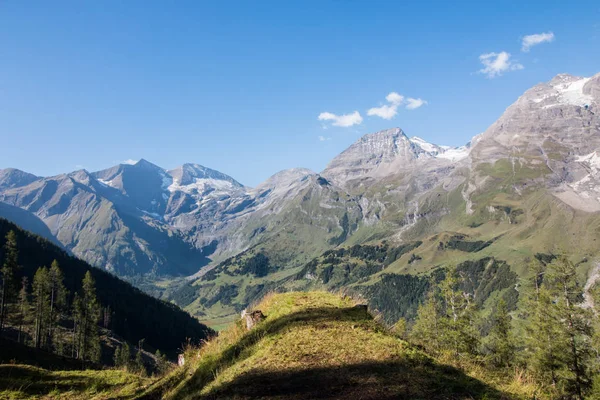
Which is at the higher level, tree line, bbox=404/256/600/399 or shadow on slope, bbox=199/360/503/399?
shadow on slope, bbox=199/360/503/399

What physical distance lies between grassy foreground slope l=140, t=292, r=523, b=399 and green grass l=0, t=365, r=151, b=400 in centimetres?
303

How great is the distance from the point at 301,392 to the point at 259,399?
129cm

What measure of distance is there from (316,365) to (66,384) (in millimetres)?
15659

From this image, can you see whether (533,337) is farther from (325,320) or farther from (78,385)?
(78,385)

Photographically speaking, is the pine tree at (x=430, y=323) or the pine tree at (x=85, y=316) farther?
the pine tree at (x=85, y=316)

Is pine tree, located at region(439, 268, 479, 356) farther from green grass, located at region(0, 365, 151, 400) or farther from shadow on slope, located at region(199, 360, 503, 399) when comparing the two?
green grass, located at region(0, 365, 151, 400)

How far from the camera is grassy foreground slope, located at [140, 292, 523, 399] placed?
1083cm

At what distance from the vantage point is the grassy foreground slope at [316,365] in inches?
426

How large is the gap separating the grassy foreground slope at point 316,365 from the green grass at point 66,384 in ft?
9.95

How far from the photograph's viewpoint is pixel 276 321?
55.0ft

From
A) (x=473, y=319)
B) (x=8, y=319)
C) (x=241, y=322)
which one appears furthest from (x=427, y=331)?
(x=8, y=319)

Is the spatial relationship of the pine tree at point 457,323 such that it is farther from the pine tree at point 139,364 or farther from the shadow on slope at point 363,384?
the shadow on slope at point 363,384

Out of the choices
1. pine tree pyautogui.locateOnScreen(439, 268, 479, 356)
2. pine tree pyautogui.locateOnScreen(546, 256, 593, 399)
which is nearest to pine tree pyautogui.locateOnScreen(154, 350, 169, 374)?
pine tree pyautogui.locateOnScreen(439, 268, 479, 356)

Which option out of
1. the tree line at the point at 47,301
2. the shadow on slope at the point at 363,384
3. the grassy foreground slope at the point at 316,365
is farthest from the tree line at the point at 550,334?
the tree line at the point at 47,301
